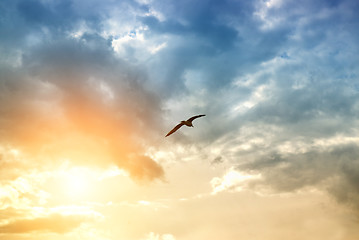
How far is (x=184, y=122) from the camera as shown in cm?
7250

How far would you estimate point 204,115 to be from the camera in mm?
66750

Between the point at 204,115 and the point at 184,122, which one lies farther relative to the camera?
the point at 184,122

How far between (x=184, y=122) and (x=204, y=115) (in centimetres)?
728
